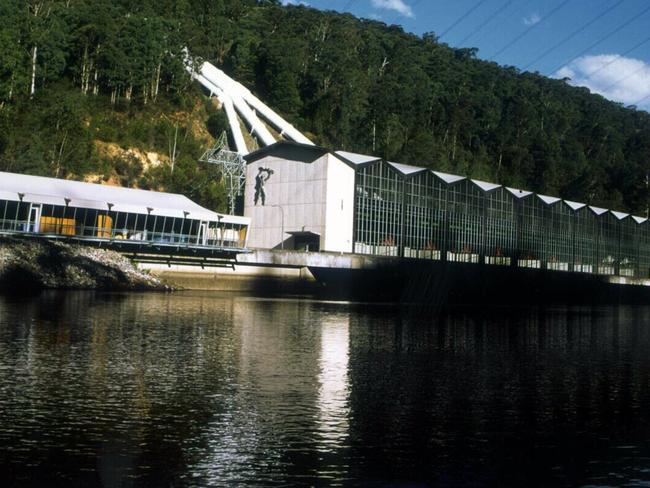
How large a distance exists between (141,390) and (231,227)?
221 feet

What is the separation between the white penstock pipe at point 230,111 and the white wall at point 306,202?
24179mm

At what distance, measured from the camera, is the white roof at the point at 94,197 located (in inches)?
2798

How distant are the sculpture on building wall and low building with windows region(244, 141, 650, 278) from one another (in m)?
0.11

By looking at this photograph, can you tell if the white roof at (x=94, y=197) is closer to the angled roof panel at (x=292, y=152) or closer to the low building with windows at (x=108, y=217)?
the low building with windows at (x=108, y=217)

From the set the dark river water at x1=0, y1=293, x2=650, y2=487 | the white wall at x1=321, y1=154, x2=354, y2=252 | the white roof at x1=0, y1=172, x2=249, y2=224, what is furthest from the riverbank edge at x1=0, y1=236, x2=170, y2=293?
the dark river water at x1=0, y1=293, x2=650, y2=487

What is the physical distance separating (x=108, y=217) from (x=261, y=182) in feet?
73.0

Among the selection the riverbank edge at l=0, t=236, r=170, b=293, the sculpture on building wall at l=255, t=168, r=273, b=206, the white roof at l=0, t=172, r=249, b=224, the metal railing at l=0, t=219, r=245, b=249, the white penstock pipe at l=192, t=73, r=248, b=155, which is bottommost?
the riverbank edge at l=0, t=236, r=170, b=293

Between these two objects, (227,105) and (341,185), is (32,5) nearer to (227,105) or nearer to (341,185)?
(227,105)

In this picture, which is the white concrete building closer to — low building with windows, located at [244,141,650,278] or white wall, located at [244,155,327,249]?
white wall, located at [244,155,327,249]

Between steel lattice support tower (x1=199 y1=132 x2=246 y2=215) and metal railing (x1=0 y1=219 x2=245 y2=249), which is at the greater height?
steel lattice support tower (x1=199 y1=132 x2=246 y2=215)

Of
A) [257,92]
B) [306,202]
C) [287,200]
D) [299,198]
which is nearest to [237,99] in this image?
[257,92]

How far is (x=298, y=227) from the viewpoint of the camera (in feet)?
290

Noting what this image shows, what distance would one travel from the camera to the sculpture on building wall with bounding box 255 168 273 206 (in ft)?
304

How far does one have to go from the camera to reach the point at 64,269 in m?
64.6
